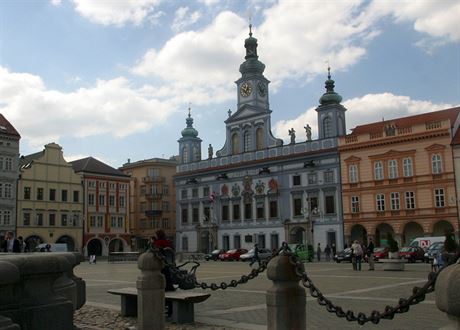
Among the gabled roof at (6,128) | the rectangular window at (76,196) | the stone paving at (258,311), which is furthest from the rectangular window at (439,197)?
the gabled roof at (6,128)

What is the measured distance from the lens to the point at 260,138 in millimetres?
61969

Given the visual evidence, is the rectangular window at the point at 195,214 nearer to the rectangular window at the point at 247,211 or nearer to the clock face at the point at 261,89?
the rectangular window at the point at 247,211

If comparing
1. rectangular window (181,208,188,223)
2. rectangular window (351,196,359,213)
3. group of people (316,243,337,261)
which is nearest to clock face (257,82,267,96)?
rectangular window (351,196,359,213)

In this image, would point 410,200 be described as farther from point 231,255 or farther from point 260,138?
point 260,138

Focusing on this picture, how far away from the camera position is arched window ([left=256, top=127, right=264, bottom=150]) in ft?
203

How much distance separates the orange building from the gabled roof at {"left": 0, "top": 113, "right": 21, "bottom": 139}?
34719 millimetres

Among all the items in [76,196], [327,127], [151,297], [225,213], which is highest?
[327,127]

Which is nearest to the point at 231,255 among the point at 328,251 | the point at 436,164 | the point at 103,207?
the point at 328,251

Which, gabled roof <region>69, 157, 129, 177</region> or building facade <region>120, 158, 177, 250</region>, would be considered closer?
gabled roof <region>69, 157, 129, 177</region>

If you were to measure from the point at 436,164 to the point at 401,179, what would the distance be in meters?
3.49

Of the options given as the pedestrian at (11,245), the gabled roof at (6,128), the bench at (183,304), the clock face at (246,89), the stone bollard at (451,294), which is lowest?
the bench at (183,304)

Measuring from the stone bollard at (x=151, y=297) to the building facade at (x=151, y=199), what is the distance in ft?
224

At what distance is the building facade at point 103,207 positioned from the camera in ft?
220

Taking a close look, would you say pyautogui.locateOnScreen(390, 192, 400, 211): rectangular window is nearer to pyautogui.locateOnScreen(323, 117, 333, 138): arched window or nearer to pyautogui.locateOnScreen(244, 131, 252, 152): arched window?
pyautogui.locateOnScreen(323, 117, 333, 138): arched window
